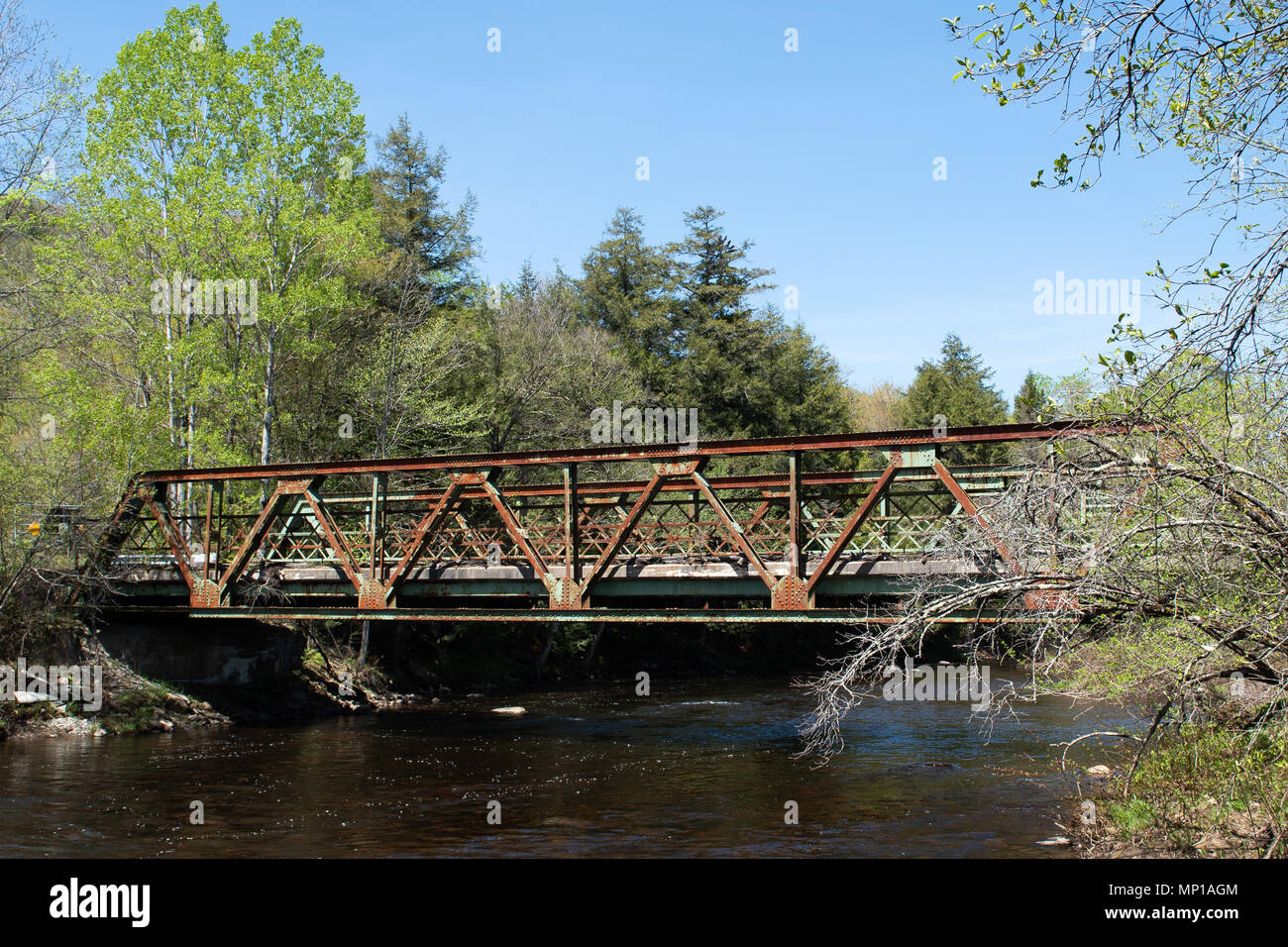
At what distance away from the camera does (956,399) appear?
5956 centimetres

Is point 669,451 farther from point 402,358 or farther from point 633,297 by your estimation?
point 633,297

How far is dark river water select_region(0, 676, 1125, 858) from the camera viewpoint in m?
13.4

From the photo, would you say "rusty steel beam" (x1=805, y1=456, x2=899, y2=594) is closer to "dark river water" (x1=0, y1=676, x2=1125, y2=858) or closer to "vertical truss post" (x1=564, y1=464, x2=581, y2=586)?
"dark river water" (x1=0, y1=676, x2=1125, y2=858)

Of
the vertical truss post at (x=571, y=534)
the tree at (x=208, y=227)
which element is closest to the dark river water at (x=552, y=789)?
the vertical truss post at (x=571, y=534)

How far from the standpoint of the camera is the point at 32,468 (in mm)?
22406

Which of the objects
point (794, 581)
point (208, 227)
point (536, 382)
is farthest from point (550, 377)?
point (794, 581)

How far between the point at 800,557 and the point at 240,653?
1744 centimetres

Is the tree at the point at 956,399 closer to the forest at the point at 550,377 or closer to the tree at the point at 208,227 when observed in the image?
the forest at the point at 550,377

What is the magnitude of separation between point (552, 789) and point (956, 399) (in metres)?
47.7

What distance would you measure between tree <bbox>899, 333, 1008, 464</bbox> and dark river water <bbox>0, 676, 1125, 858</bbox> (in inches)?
1366

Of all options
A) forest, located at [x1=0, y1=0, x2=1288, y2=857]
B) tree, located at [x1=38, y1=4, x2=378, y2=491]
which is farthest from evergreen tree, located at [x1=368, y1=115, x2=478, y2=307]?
tree, located at [x1=38, y1=4, x2=378, y2=491]

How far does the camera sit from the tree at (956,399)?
58.6 metres
